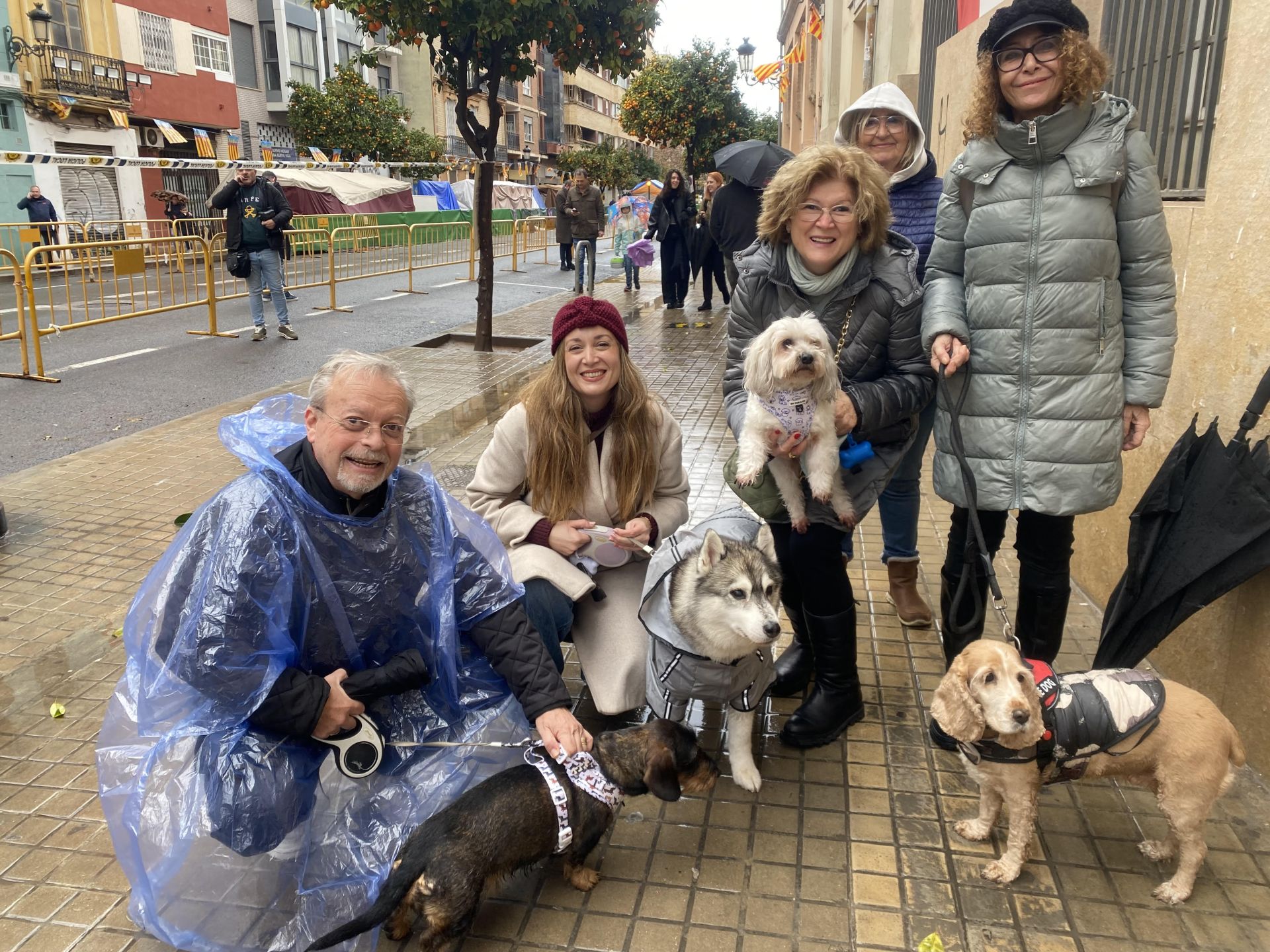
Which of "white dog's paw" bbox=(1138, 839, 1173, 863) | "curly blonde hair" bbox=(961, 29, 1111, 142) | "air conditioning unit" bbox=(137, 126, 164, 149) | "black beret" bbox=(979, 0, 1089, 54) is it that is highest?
"air conditioning unit" bbox=(137, 126, 164, 149)

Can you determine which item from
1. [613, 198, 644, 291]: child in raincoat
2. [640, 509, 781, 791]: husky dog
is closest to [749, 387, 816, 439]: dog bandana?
[640, 509, 781, 791]: husky dog

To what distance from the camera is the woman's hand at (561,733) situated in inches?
103

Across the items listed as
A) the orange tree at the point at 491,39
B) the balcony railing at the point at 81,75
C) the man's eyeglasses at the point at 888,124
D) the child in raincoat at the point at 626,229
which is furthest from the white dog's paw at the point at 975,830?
the balcony railing at the point at 81,75

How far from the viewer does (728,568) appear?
2.79 m

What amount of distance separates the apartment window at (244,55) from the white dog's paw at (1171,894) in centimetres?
4191

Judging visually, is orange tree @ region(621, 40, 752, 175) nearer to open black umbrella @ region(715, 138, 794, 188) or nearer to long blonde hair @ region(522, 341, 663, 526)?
open black umbrella @ region(715, 138, 794, 188)

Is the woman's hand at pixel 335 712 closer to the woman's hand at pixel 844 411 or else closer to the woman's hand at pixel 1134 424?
the woman's hand at pixel 844 411

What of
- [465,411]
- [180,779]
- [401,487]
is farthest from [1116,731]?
[465,411]

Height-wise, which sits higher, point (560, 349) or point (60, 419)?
point (560, 349)

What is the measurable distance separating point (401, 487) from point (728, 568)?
1.04 metres

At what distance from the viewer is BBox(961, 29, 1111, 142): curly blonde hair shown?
2.61 metres

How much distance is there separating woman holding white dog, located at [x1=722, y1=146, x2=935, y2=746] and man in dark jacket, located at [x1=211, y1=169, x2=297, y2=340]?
1009cm

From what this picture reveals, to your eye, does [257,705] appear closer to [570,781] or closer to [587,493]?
[570,781]

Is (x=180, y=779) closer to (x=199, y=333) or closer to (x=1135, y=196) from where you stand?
(x=1135, y=196)
